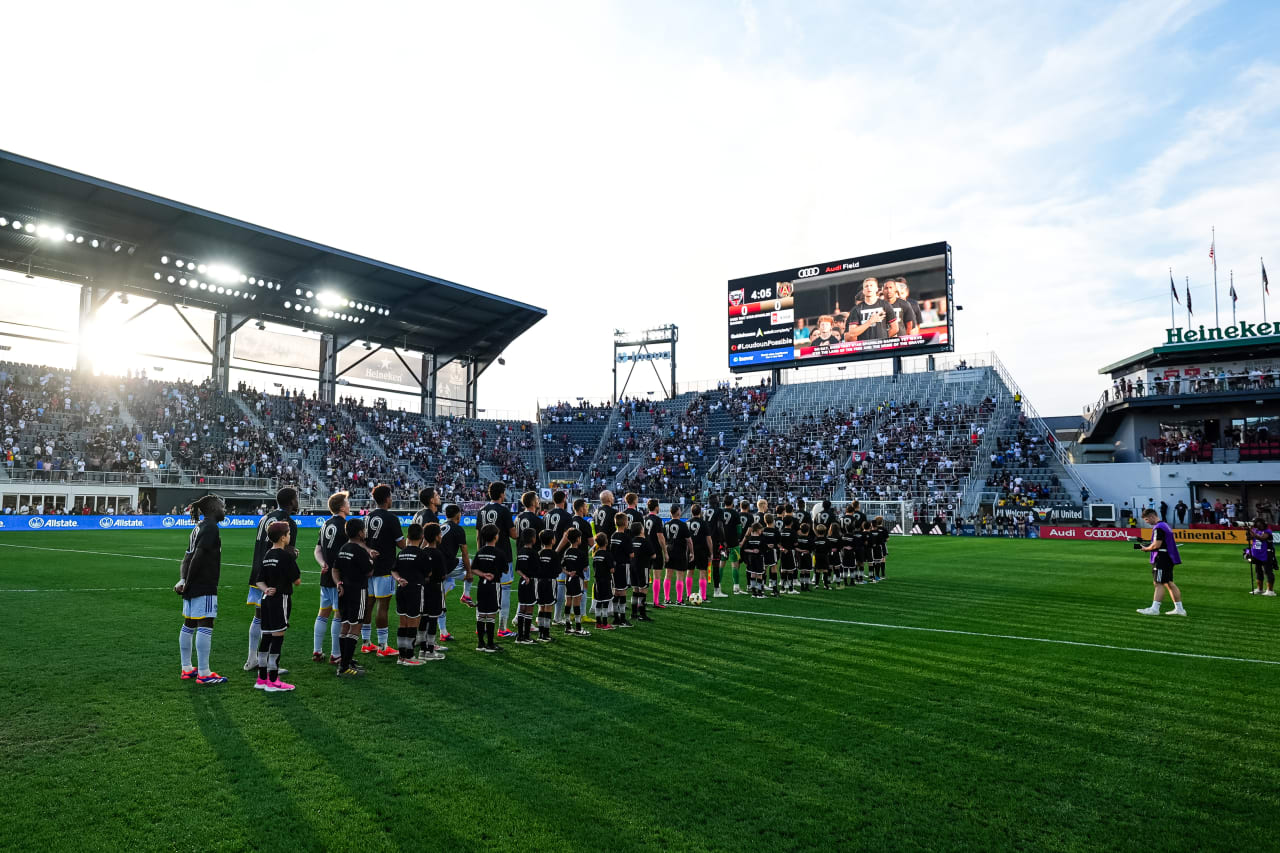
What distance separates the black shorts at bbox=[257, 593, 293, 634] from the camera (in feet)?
25.1

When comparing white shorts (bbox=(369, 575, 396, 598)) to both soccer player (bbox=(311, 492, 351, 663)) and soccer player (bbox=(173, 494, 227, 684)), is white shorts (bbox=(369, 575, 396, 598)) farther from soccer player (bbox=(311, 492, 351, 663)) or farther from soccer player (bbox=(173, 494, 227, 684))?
soccer player (bbox=(173, 494, 227, 684))

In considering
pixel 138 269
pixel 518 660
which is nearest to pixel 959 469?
pixel 518 660

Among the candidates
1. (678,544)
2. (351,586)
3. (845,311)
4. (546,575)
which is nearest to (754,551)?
(678,544)

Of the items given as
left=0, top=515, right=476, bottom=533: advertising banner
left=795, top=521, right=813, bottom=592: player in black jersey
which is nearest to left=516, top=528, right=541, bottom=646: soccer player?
left=795, top=521, right=813, bottom=592: player in black jersey

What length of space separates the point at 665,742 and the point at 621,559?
216 inches

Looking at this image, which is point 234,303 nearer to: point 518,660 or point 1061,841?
point 518,660

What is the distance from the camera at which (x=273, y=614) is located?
7.69 metres

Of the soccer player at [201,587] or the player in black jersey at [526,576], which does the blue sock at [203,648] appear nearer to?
the soccer player at [201,587]

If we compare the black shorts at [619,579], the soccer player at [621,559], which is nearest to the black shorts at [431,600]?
the soccer player at [621,559]

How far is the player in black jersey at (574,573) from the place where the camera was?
10609mm

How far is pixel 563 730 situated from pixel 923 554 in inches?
895

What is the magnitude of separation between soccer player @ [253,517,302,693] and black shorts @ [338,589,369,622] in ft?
1.75

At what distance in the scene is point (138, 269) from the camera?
126 ft

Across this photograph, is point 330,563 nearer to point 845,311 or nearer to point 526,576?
point 526,576
